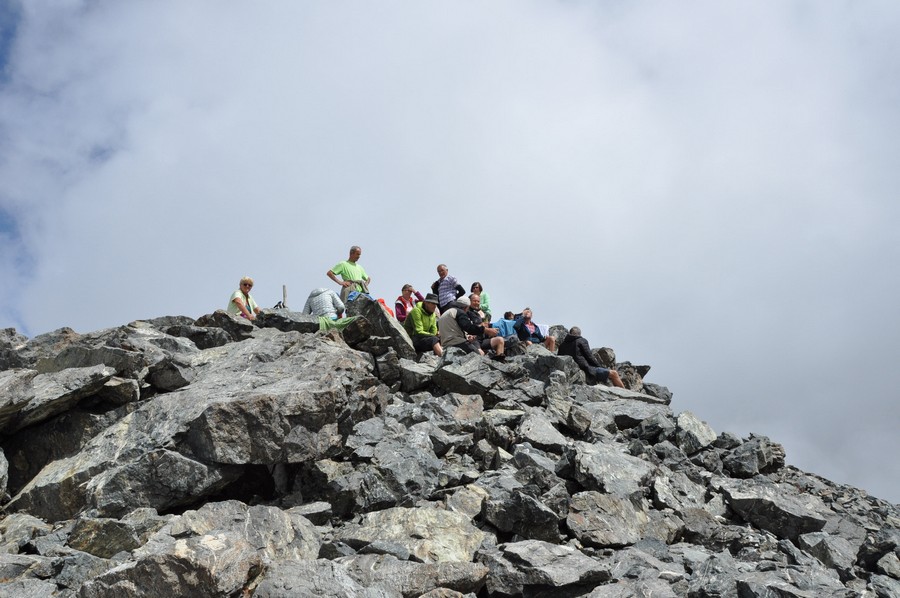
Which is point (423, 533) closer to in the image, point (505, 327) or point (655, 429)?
point (655, 429)

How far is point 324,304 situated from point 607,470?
10.6m

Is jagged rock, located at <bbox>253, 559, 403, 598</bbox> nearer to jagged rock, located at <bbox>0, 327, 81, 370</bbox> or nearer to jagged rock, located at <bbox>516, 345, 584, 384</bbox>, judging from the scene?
jagged rock, located at <bbox>0, 327, 81, 370</bbox>

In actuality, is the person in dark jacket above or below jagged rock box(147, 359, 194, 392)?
above

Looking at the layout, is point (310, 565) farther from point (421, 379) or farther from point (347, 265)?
point (347, 265)

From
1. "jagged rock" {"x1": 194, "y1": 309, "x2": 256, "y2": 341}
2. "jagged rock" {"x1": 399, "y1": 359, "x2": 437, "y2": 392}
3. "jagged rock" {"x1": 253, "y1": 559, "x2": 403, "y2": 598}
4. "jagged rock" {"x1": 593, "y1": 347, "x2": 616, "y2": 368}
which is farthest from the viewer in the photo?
"jagged rock" {"x1": 593, "y1": 347, "x2": 616, "y2": 368}

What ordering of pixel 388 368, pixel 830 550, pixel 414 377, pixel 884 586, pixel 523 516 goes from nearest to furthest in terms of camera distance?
pixel 523 516, pixel 884 586, pixel 830 550, pixel 414 377, pixel 388 368

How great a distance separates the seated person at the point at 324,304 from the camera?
20422mm

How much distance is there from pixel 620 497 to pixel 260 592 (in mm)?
6606

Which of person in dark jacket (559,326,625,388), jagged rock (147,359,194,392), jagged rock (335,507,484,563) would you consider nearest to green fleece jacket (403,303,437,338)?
person in dark jacket (559,326,625,388)

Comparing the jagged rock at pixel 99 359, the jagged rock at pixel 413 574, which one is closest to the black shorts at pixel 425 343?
the jagged rock at pixel 99 359

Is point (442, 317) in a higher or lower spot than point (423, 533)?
higher

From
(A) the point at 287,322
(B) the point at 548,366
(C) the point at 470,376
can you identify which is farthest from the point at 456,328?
(A) the point at 287,322

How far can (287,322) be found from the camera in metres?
19.2

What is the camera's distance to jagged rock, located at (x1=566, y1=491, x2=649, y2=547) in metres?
10.9
